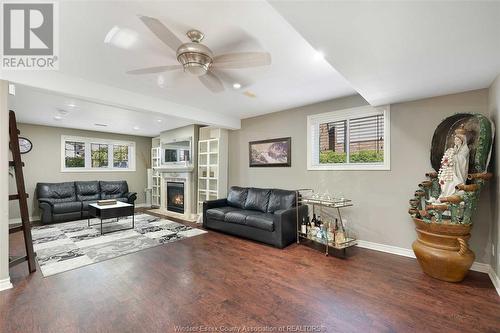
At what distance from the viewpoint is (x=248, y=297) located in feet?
7.30

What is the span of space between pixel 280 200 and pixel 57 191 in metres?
5.75

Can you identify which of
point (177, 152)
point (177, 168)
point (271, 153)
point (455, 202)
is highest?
point (177, 152)

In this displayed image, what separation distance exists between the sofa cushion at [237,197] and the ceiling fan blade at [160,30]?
11.2ft

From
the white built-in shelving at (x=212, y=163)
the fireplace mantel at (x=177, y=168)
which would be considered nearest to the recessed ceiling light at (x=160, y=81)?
the white built-in shelving at (x=212, y=163)

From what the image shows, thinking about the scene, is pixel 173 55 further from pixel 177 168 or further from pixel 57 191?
pixel 57 191

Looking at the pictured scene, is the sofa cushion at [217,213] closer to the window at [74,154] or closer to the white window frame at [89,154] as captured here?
the white window frame at [89,154]

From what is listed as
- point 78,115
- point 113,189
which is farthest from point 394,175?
point 113,189

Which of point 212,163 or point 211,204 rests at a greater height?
point 212,163

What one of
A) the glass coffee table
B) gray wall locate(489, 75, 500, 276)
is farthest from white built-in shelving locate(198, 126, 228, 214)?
gray wall locate(489, 75, 500, 276)

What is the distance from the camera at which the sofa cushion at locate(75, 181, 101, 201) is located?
20.1 ft

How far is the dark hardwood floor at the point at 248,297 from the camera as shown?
6.08 feet

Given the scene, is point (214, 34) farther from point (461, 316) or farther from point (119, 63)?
point (461, 316)

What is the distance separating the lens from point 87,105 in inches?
167

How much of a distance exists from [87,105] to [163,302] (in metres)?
3.94
